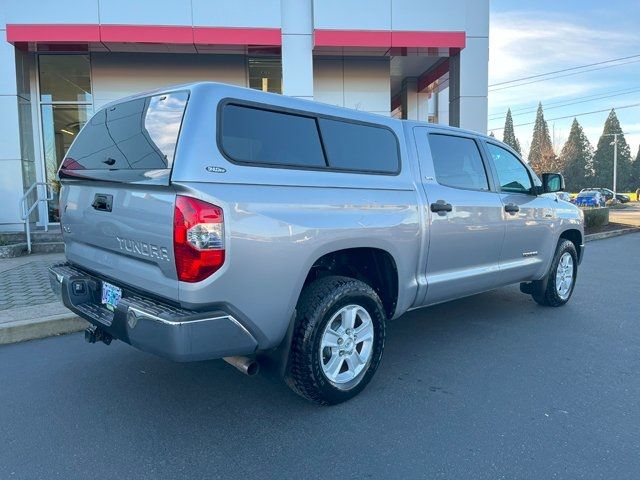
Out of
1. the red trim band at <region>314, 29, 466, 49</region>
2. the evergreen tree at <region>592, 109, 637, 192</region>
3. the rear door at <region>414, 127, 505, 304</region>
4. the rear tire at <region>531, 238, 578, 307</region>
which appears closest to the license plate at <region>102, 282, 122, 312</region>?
the rear door at <region>414, 127, 505, 304</region>

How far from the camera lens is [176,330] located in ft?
8.26

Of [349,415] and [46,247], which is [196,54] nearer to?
[46,247]

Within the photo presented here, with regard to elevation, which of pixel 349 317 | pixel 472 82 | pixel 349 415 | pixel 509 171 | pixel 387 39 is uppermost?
pixel 387 39

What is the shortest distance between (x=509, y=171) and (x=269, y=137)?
10.1ft

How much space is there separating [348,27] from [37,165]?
795 centimetres

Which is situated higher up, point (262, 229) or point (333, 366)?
point (262, 229)

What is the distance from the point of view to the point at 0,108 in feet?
33.9

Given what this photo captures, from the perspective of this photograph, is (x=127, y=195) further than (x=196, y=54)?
No

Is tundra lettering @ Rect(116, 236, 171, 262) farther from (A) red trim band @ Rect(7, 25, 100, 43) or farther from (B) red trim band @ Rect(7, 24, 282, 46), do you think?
(A) red trim band @ Rect(7, 25, 100, 43)

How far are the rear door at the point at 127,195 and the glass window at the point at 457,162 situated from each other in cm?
230

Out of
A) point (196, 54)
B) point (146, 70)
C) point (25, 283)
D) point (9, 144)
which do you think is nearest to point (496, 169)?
point (25, 283)

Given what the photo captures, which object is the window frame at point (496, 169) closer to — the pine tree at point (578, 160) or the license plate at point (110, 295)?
the license plate at point (110, 295)

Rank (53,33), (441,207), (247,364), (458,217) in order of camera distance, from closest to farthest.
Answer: (247,364) < (441,207) < (458,217) < (53,33)

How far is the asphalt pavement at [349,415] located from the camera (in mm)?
2672
